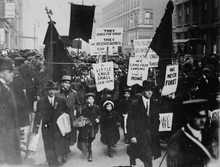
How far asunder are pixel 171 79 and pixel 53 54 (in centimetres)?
298

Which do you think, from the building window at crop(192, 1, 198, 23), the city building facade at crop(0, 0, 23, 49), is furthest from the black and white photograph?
the building window at crop(192, 1, 198, 23)

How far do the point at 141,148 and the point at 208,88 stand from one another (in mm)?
1815

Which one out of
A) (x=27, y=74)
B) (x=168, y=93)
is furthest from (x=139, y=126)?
(x=27, y=74)

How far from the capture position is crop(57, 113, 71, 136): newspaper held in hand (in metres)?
5.83

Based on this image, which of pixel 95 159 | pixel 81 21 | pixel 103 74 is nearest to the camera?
pixel 95 159

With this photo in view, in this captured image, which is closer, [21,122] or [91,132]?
[21,122]

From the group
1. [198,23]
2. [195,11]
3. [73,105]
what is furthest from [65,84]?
[198,23]

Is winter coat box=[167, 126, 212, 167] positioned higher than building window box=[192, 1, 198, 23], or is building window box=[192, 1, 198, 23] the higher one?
building window box=[192, 1, 198, 23]

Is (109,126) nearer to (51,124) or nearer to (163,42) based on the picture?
(51,124)

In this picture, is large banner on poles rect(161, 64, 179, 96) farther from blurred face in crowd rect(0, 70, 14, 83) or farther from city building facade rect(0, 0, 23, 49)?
city building facade rect(0, 0, 23, 49)

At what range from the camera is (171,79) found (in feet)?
20.2

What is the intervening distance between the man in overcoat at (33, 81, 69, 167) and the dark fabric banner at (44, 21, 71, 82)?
5.39ft

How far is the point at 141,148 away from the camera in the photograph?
5.48 meters

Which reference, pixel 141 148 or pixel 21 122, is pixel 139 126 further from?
pixel 21 122
